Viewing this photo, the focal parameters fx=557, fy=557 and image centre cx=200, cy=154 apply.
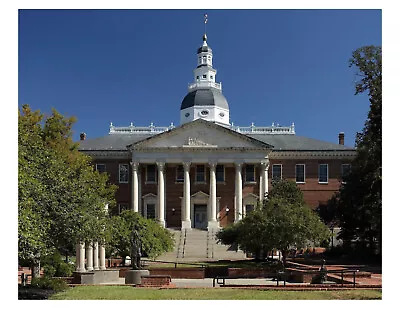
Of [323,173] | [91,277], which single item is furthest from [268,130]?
[91,277]

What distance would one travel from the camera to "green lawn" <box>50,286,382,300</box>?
16.5 metres

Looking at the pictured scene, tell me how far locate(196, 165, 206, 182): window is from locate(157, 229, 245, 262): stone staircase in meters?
6.61

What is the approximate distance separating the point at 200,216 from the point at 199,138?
8126 millimetres

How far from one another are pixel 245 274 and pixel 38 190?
13027mm

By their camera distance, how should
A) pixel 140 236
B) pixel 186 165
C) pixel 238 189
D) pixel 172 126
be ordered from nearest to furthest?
1. pixel 140 236
2. pixel 186 165
3. pixel 238 189
4. pixel 172 126

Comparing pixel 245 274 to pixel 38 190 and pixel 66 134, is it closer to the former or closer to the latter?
pixel 38 190

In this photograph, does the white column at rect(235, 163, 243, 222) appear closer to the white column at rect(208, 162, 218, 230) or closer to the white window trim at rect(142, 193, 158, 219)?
the white column at rect(208, 162, 218, 230)

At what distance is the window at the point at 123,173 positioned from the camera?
55344mm

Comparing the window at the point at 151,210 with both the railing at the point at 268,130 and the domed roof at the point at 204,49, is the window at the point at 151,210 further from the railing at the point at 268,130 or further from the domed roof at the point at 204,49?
the domed roof at the point at 204,49

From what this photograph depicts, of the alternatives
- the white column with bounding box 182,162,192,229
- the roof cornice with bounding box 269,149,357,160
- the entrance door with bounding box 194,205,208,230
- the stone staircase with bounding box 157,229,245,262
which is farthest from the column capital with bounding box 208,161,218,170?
the stone staircase with bounding box 157,229,245,262

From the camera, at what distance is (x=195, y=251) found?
42156 millimetres

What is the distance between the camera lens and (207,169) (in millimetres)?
54844

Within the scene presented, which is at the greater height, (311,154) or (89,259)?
(311,154)

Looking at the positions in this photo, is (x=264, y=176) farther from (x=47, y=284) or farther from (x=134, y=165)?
(x=47, y=284)
